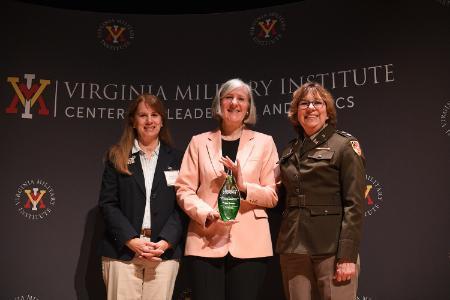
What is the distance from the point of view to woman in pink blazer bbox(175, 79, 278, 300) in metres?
2.79

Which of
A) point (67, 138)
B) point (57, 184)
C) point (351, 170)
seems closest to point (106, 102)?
point (67, 138)

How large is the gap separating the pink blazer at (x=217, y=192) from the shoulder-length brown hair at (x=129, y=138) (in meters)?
0.34

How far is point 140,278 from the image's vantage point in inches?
120

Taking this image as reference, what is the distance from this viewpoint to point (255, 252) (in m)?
2.80

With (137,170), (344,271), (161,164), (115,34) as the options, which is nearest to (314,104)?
(344,271)

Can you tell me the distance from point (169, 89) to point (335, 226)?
6.44 ft

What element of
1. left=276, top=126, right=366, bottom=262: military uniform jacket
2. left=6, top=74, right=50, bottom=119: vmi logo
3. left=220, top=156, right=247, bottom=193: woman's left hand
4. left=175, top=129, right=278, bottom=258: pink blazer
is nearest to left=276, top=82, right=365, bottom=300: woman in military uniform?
left=276, top=126, right=366, bottom=262: military uniform jacket

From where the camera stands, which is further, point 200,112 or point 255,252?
point 200,112

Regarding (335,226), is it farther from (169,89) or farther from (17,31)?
(17,31)

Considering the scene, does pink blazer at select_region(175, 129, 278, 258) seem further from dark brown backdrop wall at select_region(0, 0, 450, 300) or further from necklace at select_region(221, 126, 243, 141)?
dark brown backdrop wall at select_region(0, 0, 450, 300)

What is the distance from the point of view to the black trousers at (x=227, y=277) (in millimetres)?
2770

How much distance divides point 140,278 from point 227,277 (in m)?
0.58

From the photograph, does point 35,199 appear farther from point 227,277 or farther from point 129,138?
point 227,277

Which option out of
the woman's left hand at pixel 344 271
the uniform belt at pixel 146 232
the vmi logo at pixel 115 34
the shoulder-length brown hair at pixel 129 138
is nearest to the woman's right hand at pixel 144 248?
the uniform belt at pixel 146 232
